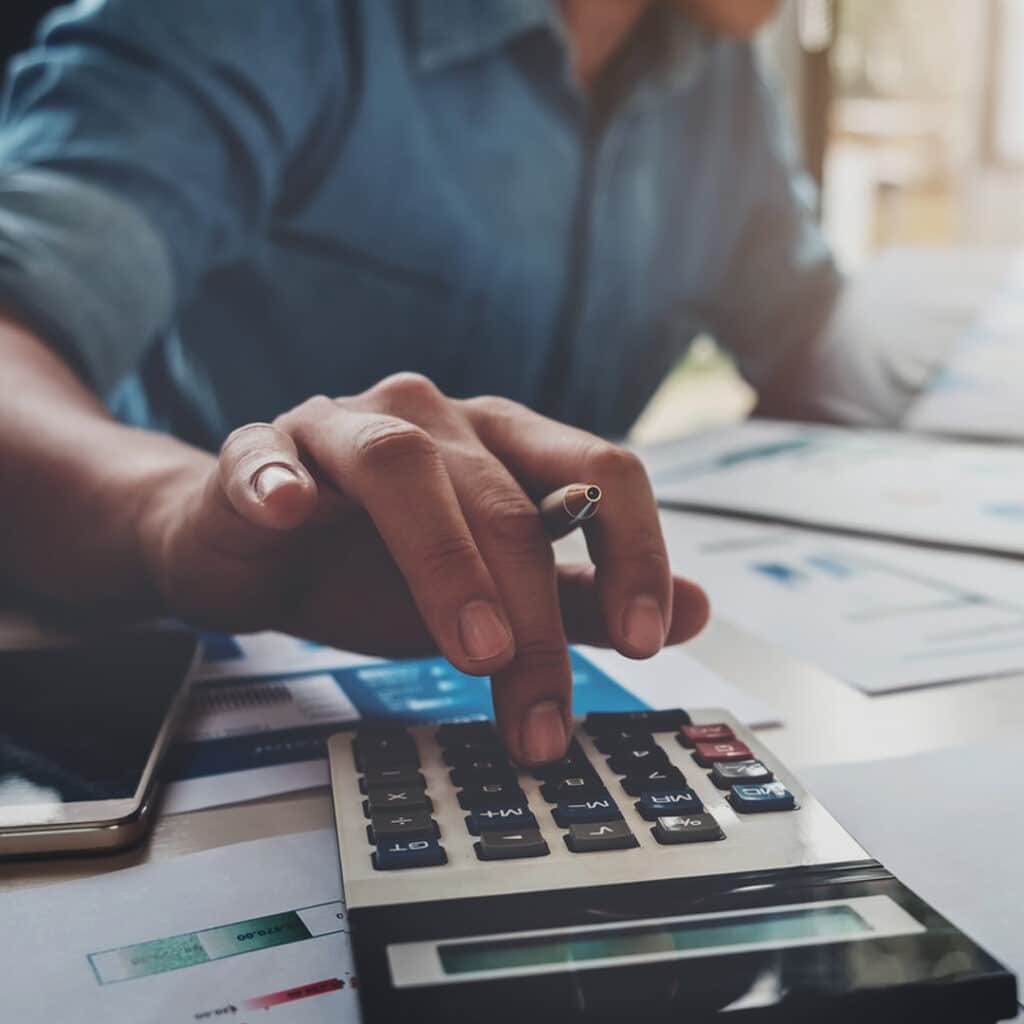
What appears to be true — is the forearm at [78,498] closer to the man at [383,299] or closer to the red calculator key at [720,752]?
the man at [383,299]

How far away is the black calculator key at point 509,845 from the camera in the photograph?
11.2 inches

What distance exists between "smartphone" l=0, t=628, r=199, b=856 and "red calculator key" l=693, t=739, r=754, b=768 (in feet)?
0.51

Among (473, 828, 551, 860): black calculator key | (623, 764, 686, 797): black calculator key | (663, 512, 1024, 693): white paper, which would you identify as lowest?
(663, 512, 1024, 693): white paper

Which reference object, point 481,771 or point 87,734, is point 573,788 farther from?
point 87,734

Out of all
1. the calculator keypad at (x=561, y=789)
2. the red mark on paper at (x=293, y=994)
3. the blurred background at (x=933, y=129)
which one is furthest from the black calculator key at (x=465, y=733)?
the blurred background at (x=933, y=129)

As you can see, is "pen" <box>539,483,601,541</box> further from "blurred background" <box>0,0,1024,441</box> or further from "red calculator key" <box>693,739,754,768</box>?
"blurred background" <box>0,0,1024,441</box>

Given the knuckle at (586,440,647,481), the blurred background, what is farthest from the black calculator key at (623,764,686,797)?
the blurred background

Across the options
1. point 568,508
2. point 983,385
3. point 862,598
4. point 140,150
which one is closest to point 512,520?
point 568,508

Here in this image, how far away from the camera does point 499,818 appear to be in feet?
0.98

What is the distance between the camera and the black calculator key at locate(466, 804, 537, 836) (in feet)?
0.97

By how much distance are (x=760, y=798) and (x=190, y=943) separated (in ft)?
0.48

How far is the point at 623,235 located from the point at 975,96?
7.04 ft

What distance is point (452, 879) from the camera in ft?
0.90

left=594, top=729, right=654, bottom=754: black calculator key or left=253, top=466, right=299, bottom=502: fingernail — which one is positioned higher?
left=253, top=466, right=299, bottom=502: fingernail
